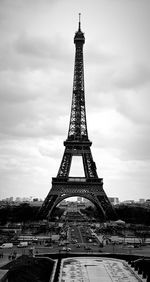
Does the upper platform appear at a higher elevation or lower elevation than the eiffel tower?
higher

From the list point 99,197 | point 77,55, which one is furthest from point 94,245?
point 77,55

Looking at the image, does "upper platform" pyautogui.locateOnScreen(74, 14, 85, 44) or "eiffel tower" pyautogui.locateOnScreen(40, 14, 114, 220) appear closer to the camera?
"eiffel tower" pyautogui.locateOnScreen(40, 14, 114, 220)

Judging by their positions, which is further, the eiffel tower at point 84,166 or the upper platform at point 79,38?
the upper platform at point 79,38

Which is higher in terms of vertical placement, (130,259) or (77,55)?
(77,55)

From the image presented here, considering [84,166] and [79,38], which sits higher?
[79,38]

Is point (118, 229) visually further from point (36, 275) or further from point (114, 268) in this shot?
point (36, 275)

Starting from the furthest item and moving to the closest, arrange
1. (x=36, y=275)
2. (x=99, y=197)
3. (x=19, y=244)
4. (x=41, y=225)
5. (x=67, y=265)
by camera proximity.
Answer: (x=99, y=197)
(x=41, y=225)
(x=19, y=244)
(x=67, y=265)
(x=36, y=275)

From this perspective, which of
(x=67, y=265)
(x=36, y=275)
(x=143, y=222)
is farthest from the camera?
(x=143, y=222)

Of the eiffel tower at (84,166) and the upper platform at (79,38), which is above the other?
the upper platform at (79,38)
